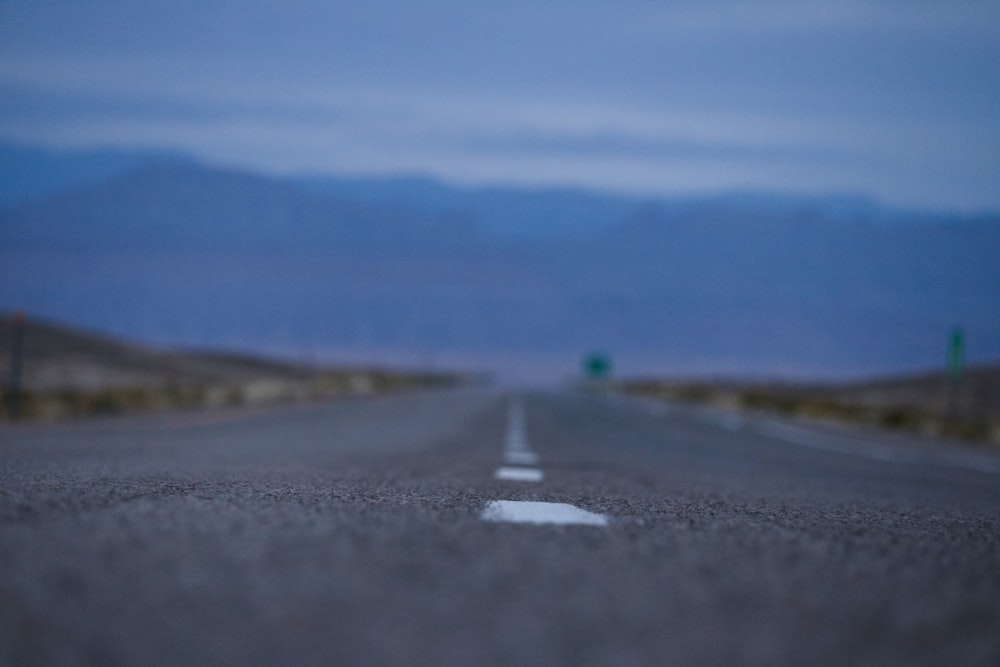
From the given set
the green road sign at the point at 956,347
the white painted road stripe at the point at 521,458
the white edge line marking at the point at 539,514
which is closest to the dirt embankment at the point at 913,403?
the green road sign at the point at 956,347

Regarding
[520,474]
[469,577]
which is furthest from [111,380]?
[469,577]

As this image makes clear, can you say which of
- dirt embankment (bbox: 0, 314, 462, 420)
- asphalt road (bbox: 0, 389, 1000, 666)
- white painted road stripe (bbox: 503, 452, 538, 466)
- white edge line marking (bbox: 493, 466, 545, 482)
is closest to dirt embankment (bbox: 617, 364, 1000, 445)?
white painted road stripe (bbox: 503, 452, 538, 466)

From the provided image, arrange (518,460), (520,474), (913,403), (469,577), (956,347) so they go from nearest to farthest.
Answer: (469,577)
(520,474)
(518,460)
(956,347)
(913,403)

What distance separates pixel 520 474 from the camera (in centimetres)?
861

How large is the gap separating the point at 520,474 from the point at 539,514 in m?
4.02

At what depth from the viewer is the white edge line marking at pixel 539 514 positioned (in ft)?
14.3

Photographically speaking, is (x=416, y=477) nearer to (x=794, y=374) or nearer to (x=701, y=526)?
(x=701, y=526)

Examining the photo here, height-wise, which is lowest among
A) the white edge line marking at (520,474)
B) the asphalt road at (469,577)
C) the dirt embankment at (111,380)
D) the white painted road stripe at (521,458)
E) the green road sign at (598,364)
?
the green road sign at (598,364)

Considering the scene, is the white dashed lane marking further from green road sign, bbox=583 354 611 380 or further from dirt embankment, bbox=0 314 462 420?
green road sign, bbox=583 354 611 380

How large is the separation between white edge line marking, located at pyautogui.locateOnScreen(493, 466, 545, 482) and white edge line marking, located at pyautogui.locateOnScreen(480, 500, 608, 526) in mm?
2624

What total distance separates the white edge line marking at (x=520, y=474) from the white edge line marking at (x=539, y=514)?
2624mm

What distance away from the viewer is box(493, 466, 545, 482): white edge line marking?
7988 mm

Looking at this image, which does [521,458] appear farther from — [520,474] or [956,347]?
[956,347]

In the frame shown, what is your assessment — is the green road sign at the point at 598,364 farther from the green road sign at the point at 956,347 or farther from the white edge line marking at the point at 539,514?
the white edge line marking at the point at 539,514
